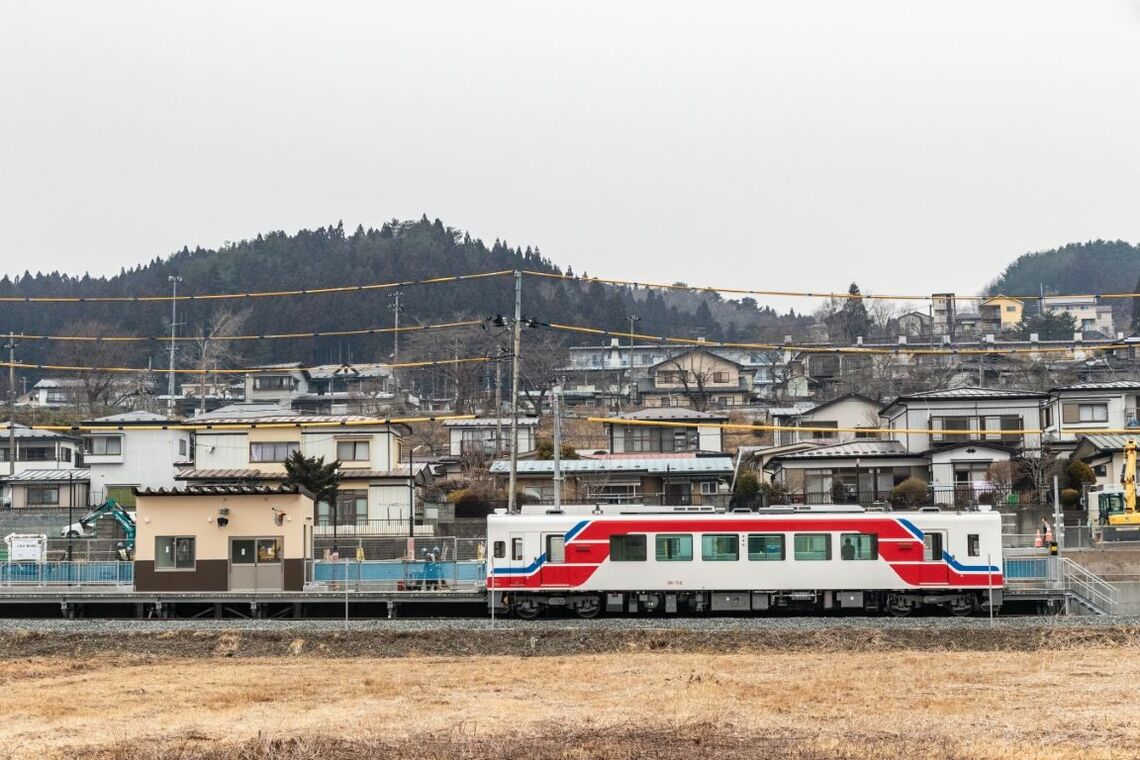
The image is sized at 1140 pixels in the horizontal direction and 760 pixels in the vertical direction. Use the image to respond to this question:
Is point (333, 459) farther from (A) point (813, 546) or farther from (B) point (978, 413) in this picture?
(A) point (813, 546)

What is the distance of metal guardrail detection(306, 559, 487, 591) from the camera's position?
110 ft

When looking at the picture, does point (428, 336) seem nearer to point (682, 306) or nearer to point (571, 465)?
point (571, 465)

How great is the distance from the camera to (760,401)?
317 ft

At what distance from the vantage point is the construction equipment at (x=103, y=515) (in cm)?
4594

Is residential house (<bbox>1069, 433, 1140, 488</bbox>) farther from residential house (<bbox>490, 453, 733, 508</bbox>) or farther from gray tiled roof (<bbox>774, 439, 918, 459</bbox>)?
residential house (<bbox>490, 453, 733, 508</bbox>)

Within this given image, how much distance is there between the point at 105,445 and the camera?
196 feet

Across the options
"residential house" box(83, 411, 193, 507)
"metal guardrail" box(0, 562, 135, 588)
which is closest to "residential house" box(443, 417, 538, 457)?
"residential house" box(83, 411, 193, 507)

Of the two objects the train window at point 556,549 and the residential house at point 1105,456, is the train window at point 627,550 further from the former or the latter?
the residential house at point 1105,456

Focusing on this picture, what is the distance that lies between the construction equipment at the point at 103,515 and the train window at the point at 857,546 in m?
24.7

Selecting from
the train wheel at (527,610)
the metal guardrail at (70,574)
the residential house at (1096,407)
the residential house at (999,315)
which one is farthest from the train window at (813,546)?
the residential house at (999,315)

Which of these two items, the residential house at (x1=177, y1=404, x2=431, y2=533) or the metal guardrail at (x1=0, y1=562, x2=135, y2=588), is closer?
the metal guardrail at (x1=0, y1=562, x2=135, y2=588)

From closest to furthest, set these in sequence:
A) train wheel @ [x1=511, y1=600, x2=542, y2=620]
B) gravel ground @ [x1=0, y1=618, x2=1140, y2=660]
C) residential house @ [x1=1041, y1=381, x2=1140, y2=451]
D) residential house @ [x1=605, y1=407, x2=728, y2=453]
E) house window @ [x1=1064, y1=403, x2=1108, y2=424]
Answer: gravel ground @ [x1=0, y1=618, x2=1140, y2=660], train wheel @ [x1=511, y1=600, x2=542, y2=620], residential house @ [x1=1041, y1=381, x2=1140, y2=451], house window @ [x1=1064, y1=403, x2=1108, y2=424], residential house @ [x1=605, y1=407, x2=728, y2=453]

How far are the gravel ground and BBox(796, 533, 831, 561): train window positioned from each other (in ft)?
7.70

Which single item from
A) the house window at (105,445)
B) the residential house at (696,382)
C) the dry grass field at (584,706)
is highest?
the residential house at (696,382)
